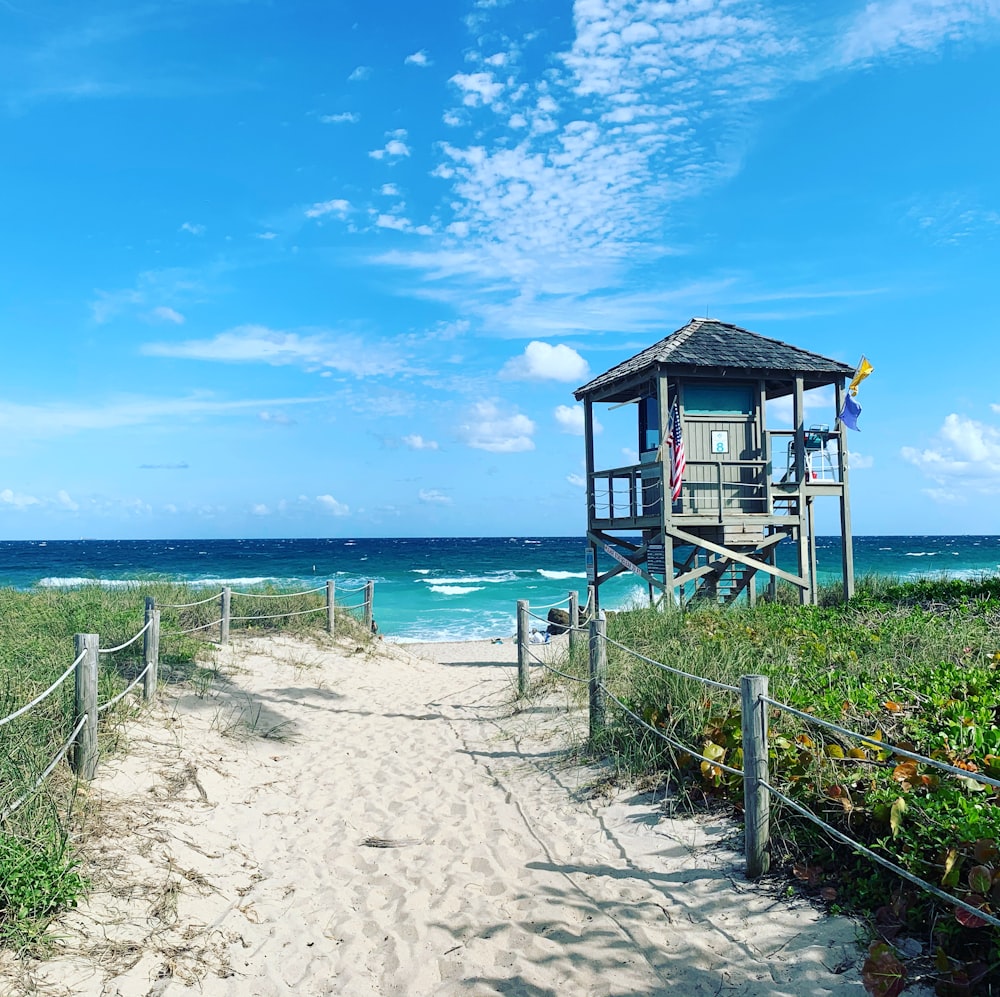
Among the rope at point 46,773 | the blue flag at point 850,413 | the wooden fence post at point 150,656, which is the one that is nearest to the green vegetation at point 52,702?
the rope at point 46,773

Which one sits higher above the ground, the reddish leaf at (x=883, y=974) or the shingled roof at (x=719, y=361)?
the shingled roof at (x=719, y=361)

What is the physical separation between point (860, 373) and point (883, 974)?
1419cm

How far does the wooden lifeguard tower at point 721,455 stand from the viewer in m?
14.7

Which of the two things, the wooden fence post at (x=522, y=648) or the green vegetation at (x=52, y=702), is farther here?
the wooden fence post at (x=522, y=648)

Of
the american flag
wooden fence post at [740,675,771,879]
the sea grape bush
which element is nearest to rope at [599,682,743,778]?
the sea grape bush

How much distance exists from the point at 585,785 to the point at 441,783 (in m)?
1.42

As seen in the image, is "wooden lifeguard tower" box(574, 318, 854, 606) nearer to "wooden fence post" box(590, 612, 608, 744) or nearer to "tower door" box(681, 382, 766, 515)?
"tower door" box(681, 382, 766, 515)

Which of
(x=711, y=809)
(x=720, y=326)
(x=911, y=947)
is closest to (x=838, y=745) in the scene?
(x=711, y=809)

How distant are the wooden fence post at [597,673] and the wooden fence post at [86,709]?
3.98 meters

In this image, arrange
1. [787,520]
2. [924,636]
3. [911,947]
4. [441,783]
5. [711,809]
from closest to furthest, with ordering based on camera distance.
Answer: [911,947] → [711,809] → [441,783] → [924,636] → [787,520]

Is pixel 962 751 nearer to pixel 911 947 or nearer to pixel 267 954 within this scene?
pixel 911 947

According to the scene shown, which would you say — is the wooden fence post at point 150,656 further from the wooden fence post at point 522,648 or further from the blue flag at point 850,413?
the blue flag at point 850,413

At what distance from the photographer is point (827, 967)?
3.57m

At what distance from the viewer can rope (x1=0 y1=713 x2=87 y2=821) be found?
4.04 meters
